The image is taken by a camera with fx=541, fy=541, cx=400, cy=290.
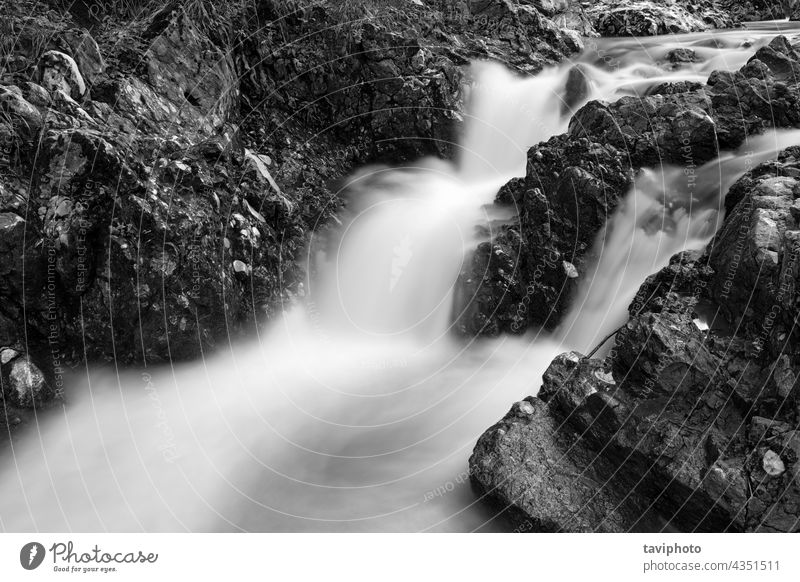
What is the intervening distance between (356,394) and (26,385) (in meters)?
3.00

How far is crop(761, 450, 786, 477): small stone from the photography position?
3.55m

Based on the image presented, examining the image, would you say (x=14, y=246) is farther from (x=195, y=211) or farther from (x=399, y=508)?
(x=399, y=508)

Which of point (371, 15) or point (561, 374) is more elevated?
point (371, 15)

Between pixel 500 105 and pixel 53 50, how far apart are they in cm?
638

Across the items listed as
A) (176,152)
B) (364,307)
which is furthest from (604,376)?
(176,152)

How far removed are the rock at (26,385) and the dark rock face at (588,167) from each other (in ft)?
13.8

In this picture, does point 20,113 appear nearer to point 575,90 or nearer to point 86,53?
point 86,53

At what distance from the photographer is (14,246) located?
4.70 meters

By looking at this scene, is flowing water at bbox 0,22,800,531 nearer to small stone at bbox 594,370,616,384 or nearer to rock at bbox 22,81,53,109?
small stone at bbox 594,370,616,384

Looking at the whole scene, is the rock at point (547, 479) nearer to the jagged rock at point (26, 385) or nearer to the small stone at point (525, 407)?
the small stone at point (525, 407)

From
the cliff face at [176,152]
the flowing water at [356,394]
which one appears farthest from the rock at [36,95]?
the flowing water at [356,394]
